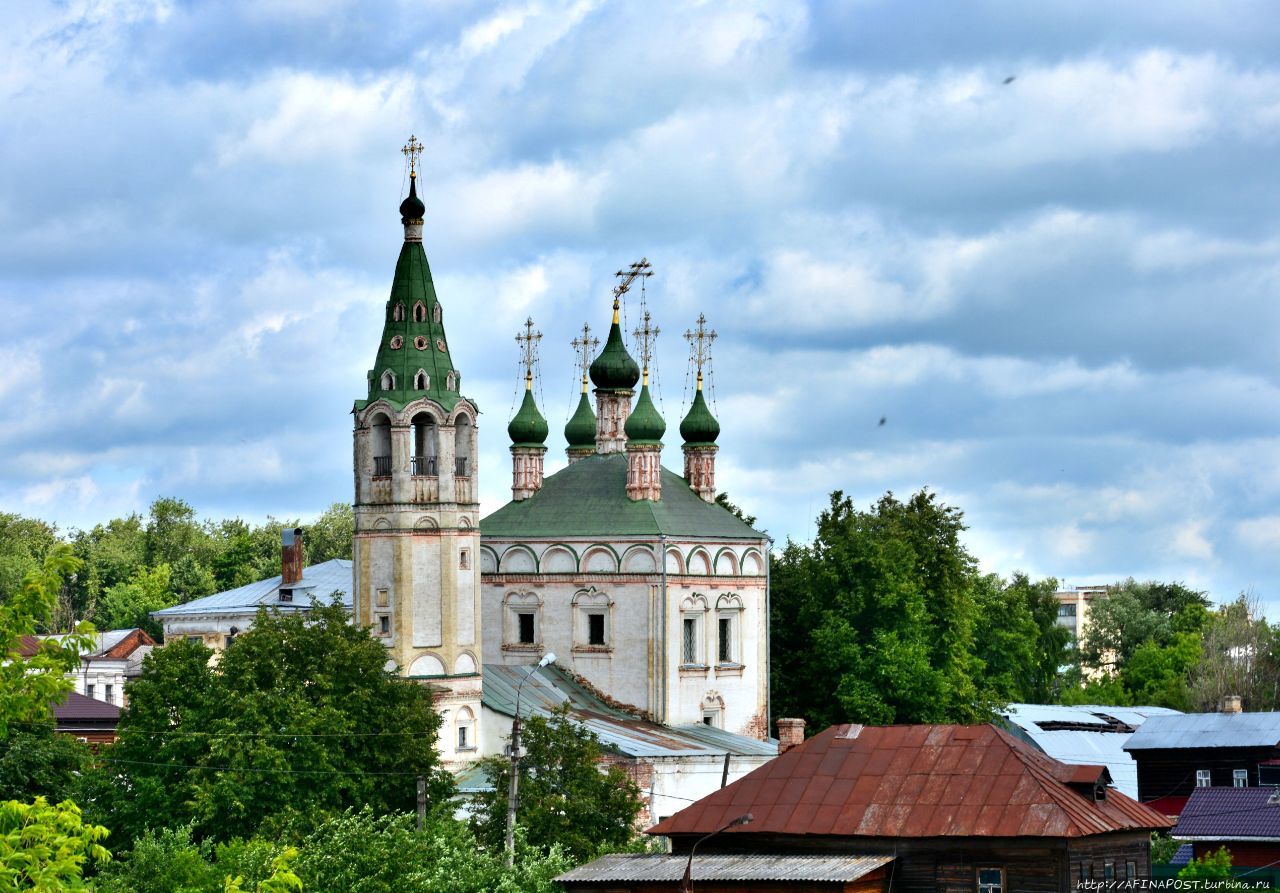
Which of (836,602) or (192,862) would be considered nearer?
(192,862)

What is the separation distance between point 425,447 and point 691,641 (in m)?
10.4

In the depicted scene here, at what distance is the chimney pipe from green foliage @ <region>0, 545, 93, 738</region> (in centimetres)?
4891

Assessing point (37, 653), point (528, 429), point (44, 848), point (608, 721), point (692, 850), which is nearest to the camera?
point (44, 848)

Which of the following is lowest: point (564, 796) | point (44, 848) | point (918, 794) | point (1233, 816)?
point (1233, 816)

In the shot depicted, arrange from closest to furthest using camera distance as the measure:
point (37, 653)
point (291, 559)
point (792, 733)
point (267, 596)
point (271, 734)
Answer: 1. point (37, 653)
2. point (792, 733)
3. point (271, 734)
4. point (267, 596)
5. point (291, 559)

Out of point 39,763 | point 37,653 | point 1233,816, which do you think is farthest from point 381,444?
point 37,653

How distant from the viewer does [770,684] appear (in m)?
60.6

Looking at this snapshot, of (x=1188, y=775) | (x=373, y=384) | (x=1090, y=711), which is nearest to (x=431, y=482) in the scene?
(x=373, y=384)

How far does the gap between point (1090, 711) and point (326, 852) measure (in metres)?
40.9

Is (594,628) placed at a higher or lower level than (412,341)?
lower

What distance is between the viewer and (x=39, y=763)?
1713 inches

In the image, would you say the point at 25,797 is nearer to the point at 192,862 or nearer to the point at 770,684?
the point at 192,862

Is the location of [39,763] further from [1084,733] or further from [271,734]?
[1084,733]

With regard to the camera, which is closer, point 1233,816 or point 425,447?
point 1233,816
